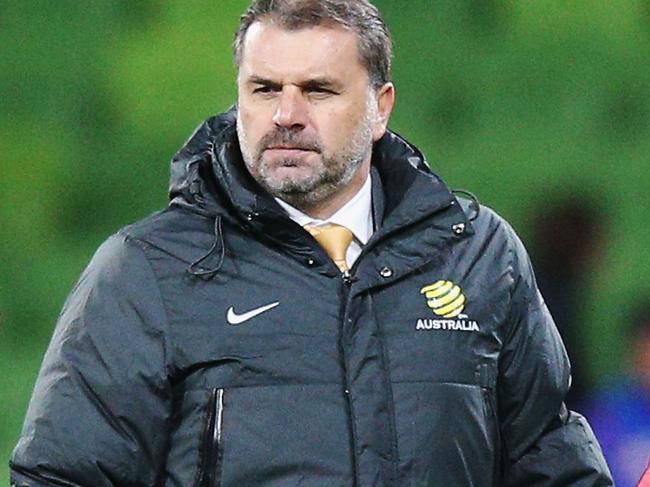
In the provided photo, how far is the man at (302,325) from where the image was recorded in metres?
2.04

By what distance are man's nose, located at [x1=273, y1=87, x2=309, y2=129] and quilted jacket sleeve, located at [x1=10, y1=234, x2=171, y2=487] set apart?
26 centimetres

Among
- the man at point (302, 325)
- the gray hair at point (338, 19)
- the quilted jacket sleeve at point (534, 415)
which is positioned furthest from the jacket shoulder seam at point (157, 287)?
the quilted jacket sleeve at point (534, 415)

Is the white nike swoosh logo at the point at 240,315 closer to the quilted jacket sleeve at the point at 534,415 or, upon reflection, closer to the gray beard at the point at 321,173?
the gray beard at the point at 321,173

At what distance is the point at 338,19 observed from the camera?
7.21 ft

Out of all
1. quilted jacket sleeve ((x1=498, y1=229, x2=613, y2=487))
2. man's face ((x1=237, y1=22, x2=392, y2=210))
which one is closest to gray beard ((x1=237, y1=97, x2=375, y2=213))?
man's face ((x1=237, y1=22, x2=392, y2=210))

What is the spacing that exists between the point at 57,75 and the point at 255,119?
80.2 inches

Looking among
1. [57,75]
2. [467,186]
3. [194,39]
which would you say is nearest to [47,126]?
[57,75]

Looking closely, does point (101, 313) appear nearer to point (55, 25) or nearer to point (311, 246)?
point (311, 246)

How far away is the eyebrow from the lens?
84.0 inches

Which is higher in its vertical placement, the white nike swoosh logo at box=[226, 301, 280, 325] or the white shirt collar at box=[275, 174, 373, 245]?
the white shirt collar at box=[275, 174, 373, 245]

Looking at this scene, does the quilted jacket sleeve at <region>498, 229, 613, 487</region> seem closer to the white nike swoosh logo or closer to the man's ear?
the man's ear

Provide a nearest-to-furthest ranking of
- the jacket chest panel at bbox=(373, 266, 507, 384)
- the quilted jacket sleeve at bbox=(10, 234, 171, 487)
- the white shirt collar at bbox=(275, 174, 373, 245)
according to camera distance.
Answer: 1. the quilted jacket sleeve at bbox=(10, 234, 171, 487)
2. the jacket chest panel at bbox=(373, 266, 507, 384)
3. the white shirt collar at bbox=(275, 174, 373, 245)

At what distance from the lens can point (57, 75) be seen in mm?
4070

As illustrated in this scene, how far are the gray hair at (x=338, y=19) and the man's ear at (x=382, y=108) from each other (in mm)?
23
